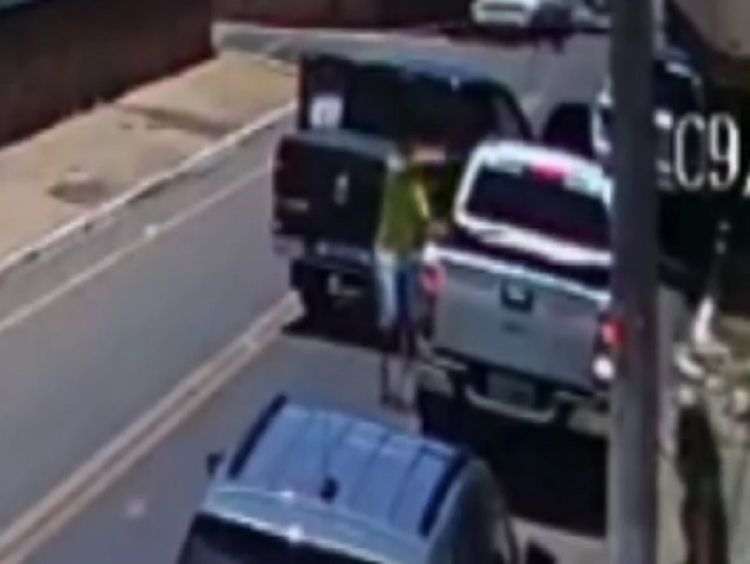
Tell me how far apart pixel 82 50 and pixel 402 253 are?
5343mm

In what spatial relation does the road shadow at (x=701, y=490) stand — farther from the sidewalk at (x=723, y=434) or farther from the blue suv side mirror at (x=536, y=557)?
the blue suv side mirror at (x=536, y=557)

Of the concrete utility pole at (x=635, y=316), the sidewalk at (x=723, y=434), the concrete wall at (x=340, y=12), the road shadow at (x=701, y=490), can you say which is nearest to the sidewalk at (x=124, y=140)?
the concrete wall at (x=340, y=12)

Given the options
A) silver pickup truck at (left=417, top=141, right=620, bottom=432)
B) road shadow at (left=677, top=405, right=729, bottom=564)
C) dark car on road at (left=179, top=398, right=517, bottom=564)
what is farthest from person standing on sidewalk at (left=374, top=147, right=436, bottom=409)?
dark car on road at (left=179, top=398, right=517, bottom=564)

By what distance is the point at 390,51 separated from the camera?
18.6 meters

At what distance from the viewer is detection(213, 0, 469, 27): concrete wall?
20.0m

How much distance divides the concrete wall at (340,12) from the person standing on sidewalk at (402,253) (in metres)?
7.55

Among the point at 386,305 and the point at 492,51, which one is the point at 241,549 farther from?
the point at 492,51

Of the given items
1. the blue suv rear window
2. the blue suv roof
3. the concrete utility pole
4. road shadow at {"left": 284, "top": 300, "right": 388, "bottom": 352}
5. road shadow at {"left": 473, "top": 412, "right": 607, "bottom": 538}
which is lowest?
road shadow at {"left": 284, "top": 300, "right": 388, "bottom": 352}

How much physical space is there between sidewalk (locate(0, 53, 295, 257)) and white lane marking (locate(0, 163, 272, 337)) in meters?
0.42

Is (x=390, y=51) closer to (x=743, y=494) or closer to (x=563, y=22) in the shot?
(x=563, y=22)

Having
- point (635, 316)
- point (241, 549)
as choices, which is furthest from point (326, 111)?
point (635, 316)

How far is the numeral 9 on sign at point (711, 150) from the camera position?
12.4 metres

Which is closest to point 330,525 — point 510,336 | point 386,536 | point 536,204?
point 386,536

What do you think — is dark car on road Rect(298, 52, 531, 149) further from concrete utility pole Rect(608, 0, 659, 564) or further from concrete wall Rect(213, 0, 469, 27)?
concrete utility pole Rect(608, 0, 659, 564)
